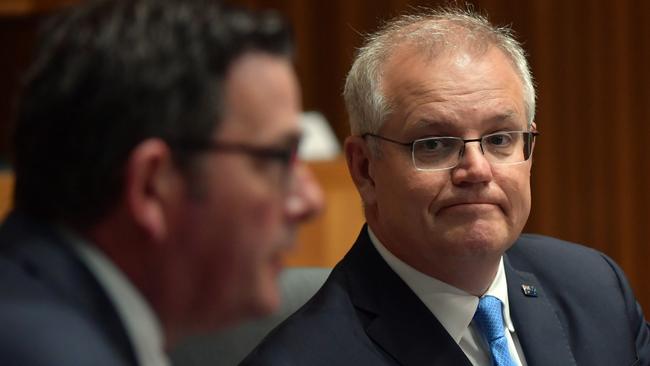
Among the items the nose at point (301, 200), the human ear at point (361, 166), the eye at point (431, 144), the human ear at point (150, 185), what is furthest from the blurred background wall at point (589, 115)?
the human ear at point (150, 185)

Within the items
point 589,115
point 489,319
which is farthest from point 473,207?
point 589,115

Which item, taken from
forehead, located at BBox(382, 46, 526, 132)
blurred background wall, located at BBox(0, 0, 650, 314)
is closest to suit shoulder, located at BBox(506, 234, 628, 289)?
forehead, located at BBox(382, 46, 526, 132)

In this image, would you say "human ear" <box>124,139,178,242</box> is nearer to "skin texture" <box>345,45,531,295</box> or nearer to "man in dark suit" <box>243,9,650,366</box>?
"man in dark suit" <box>243,9,650,366</box>

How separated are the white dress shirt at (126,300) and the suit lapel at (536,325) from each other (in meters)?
1.17

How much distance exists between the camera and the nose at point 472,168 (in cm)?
203

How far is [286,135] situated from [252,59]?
86 millimetres

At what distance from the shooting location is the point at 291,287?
2.22m

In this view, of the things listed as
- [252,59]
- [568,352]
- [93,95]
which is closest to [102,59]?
[93,95]

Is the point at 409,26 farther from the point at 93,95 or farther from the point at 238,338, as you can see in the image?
the point at 93,95

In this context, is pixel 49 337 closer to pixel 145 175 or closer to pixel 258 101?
pixel 145 175

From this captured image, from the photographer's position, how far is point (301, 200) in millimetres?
1177

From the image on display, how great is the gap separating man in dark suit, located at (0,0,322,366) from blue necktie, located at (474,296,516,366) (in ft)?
3.20

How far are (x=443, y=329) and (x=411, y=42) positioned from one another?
558 mm

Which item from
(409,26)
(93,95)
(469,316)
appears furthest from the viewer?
(409,26)
